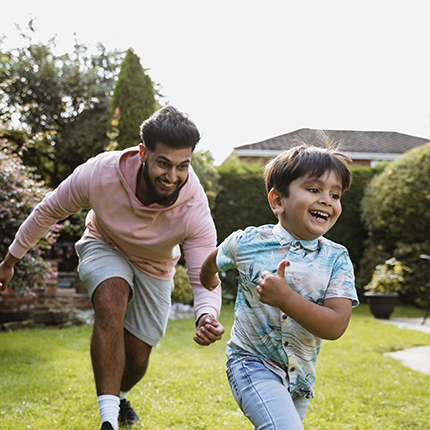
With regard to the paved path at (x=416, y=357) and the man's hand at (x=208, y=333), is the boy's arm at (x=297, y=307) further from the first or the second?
the paved path at (x=416, y=357)

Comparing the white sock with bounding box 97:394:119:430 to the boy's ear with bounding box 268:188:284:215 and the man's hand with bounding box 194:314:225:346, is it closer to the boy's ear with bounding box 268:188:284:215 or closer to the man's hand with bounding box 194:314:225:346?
the man's hand with bounding box 194:314:225:346

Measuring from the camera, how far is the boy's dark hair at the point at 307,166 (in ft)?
6.01

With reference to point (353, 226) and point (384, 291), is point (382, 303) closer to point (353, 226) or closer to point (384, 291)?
point (384, 291)

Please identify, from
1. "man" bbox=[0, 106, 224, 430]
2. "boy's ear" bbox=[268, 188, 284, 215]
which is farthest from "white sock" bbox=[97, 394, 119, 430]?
"boy's ear" bbox=[268, 188, 284, 215]

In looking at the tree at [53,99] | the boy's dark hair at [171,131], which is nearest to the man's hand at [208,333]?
the boy's dark hair at [171,131]

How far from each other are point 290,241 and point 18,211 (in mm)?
3651

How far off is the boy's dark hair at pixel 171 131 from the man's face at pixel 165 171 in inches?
1.1

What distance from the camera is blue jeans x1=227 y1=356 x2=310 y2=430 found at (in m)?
1.63

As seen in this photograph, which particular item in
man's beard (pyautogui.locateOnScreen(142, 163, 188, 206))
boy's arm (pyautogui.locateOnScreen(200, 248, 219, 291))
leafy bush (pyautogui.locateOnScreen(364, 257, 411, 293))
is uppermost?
man's beard (pyautogui.locateOnScreen(142, 163, 188, 206))

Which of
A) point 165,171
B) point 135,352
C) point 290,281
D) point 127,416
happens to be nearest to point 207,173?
point 135,352

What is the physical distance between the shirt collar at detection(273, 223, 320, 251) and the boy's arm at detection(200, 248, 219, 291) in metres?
0.31

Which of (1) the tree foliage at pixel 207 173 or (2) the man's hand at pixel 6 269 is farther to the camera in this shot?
(1) the tree foliage at pixel 207 173

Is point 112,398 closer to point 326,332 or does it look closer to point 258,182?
point 326,332

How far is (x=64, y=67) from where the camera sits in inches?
428
